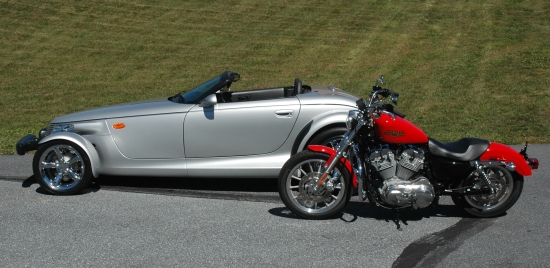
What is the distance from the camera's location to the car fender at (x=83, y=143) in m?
7.07

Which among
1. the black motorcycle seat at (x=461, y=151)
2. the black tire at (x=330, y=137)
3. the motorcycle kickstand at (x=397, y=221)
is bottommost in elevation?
the motorcycle kickstand at (x=397, y=221)

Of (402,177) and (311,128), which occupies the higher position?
(311,128)

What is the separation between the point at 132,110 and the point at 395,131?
10.1 ft

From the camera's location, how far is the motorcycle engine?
5836 mm

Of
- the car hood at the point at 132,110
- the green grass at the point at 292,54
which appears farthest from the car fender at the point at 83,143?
the green grass at the point at 292,54

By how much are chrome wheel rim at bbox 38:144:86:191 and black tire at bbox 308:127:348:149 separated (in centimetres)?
262

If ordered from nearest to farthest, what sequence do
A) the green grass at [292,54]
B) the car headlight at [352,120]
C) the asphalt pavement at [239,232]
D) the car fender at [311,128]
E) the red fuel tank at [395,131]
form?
the asphalt pavement at [239,232] < the red fuel tank at [395,131] < the car headlight at [352,120] < the car fender at [311,128] < the green grass at [292,54]

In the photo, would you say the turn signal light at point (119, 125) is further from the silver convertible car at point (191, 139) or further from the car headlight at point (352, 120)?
the car headlight at point (352, 120)

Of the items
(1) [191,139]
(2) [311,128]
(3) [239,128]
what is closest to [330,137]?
(2) [311,128]

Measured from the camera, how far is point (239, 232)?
582 centimetres

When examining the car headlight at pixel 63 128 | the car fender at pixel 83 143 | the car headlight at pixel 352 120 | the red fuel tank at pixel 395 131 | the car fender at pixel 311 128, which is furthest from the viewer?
the car headlight at pixel 63 128

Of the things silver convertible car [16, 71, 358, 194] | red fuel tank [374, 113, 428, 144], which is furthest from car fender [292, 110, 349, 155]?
red fuel tank [374, 113, 428, 144]

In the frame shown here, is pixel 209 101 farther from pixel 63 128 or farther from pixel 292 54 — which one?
pixel 292 54

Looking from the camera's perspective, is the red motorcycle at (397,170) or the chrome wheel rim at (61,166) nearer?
the red motorcycle at (397,170)
